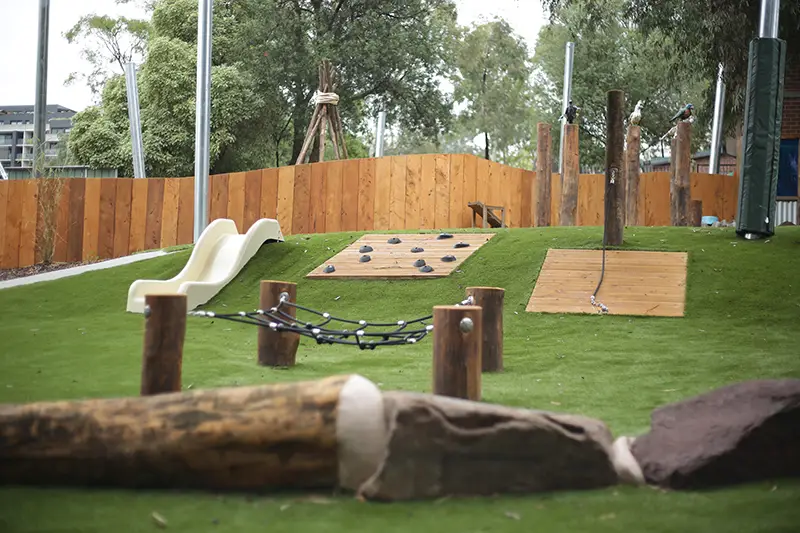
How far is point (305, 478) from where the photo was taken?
325cm

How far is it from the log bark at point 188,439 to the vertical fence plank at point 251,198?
14.6 metres

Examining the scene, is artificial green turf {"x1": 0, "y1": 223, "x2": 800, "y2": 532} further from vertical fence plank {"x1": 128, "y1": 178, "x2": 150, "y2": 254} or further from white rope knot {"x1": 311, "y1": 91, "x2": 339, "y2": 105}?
vertical fence plank {"x1": 128, "y1": 178, "x2": 150, "y2": 254}

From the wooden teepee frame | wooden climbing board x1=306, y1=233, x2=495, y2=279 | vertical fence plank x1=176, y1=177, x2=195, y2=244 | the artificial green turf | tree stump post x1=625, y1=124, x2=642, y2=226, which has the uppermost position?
the wooden teepee frame

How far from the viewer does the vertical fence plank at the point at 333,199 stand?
17.1 m

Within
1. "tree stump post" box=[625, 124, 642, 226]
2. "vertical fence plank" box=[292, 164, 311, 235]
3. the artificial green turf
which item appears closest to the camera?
the artificial green turf

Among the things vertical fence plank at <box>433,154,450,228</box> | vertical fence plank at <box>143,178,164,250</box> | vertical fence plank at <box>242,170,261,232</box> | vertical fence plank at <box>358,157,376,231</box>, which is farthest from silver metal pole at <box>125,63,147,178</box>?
vertical fence plank at <box>433,154,450,228</box>

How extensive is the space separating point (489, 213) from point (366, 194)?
98.5 inches

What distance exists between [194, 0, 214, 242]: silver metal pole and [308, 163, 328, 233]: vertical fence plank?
2.92m

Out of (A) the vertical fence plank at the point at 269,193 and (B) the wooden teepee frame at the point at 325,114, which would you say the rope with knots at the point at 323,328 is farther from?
(B) the wooden teepee frame at the point at 325,114

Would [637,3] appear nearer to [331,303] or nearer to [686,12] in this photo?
[686,12]

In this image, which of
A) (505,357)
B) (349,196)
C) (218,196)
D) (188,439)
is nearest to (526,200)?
(349,196)

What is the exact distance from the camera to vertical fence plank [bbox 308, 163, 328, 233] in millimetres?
17250

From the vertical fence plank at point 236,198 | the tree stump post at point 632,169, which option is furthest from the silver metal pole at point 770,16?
the vertical fence plank at point 236,198

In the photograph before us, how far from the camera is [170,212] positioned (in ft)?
58.9
